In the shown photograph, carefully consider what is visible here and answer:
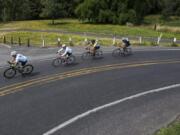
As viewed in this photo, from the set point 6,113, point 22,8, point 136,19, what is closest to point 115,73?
point 6,113

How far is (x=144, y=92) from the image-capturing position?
17.2m

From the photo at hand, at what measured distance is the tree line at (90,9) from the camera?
250ft

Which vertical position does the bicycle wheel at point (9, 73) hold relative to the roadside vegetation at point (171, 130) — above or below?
above

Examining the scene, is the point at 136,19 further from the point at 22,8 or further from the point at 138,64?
the point at 138,64

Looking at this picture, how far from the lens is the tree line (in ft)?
250

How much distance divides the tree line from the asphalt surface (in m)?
53.1

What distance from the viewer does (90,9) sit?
77.6 m

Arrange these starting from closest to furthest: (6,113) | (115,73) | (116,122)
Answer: (116,122) < (6,113) < (115,73)

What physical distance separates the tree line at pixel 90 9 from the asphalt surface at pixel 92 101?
53.1 m

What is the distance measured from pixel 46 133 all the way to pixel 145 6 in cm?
7083

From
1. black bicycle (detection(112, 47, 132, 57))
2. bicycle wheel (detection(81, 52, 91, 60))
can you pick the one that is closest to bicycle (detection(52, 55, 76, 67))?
bicycle wheel (detection(81, 52, 91, 60))

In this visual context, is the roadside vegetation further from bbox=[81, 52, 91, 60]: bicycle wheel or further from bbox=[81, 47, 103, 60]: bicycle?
bbox=[81, 47, 103, 60]: bicycle

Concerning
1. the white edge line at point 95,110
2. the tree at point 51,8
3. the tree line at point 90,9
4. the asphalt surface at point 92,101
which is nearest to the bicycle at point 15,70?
the asphalt surface at point 92,101

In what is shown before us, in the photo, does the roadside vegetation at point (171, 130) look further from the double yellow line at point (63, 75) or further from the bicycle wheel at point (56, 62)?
the bicycle wheel at point (56, 62)
